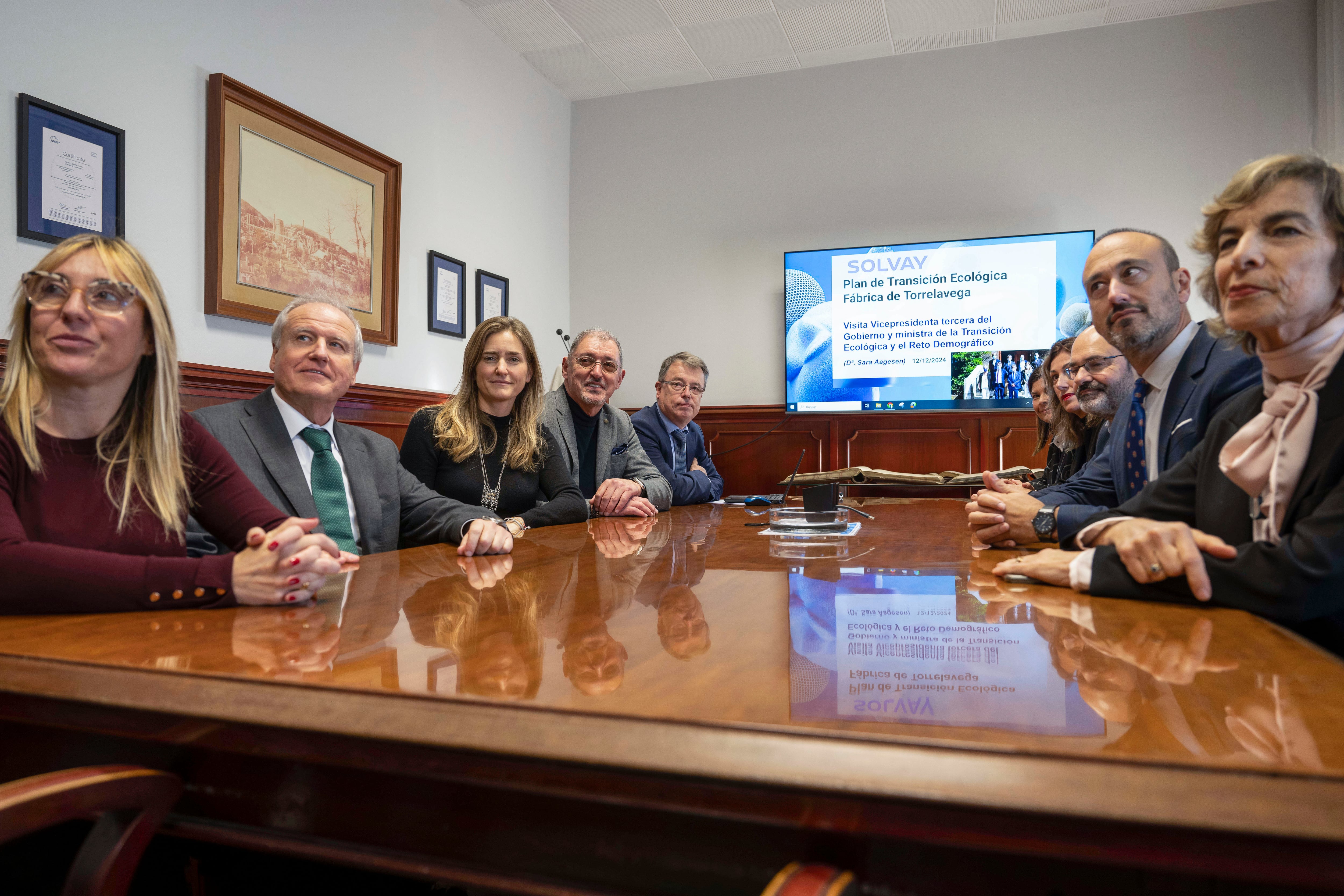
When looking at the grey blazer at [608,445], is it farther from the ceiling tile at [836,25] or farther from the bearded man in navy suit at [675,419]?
the ceiling tile at [836,25]

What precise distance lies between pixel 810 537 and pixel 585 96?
452cm

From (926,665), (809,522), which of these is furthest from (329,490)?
(926,665)

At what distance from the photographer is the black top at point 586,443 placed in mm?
3188

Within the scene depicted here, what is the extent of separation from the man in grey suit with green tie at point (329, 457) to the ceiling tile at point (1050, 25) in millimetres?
4167

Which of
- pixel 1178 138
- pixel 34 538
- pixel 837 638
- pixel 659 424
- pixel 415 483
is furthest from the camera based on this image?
pixel 1178 138

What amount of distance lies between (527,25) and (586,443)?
2689 mm

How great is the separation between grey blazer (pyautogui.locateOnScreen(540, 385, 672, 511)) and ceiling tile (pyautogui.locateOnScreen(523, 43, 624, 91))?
8.49ft

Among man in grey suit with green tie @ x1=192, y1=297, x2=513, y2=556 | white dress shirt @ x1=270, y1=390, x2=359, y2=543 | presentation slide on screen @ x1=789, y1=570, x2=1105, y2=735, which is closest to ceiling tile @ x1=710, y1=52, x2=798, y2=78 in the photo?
man in grey suit with green tie @ x1=192, y1=297, x2=513, y2=556

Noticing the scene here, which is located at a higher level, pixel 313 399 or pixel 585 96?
pixel 585 96

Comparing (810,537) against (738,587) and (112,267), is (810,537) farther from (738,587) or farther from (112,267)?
(112,267)

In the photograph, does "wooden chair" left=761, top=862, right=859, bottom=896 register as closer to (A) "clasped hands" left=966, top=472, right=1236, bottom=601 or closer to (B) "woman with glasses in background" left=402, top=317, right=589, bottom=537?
(A) "clasped hands" left=966, top=472, right=1236, bottom=601

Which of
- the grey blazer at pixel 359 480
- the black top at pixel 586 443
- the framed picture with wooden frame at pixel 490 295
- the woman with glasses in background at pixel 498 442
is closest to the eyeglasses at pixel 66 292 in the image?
the grey blazer at pixel 359 480

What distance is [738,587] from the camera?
113 cm

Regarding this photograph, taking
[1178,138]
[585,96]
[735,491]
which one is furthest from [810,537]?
[585,96]
